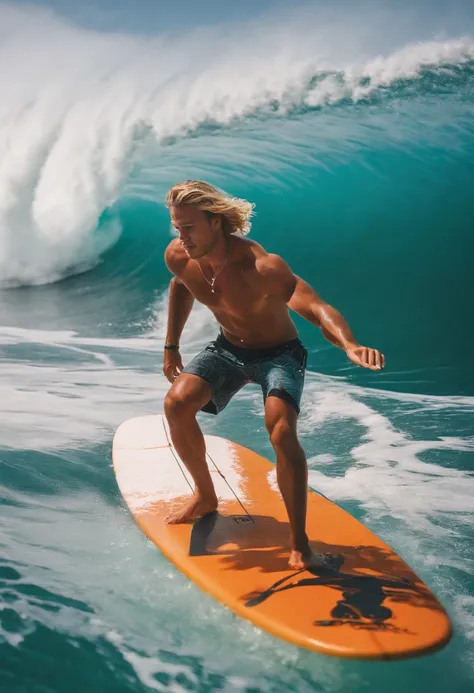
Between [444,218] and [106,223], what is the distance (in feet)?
15.8

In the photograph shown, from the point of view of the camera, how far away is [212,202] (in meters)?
2.60

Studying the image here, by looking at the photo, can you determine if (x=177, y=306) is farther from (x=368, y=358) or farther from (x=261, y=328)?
(x=368, y=358)

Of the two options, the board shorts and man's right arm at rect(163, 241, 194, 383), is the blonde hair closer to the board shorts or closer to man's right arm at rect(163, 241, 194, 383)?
man's right arm at rect(163, 241, 194, 383)

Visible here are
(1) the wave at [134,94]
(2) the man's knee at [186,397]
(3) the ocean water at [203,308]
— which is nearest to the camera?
(3) the ocean water at [203,308]

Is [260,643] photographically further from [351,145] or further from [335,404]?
[351,145]

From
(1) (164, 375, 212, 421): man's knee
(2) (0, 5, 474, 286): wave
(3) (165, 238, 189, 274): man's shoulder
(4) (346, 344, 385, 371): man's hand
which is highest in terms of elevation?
(2) (0, 5, 474, 286): wave

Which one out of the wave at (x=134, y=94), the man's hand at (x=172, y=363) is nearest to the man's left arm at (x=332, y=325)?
the man's hand at (x=172, y=363)

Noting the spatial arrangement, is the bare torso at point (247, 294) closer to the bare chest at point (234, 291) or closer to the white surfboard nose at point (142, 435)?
the bare chest at point (234, 291)

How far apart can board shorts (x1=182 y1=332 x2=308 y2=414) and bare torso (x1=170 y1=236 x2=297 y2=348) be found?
0.04 metres

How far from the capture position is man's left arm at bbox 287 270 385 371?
7.10 ft

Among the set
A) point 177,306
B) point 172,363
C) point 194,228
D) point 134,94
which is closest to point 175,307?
point 177,306

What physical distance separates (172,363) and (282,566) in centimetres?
95

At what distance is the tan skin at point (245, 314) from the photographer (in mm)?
2479

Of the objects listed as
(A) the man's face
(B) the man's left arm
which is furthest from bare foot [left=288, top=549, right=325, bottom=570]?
(A) the man's face
